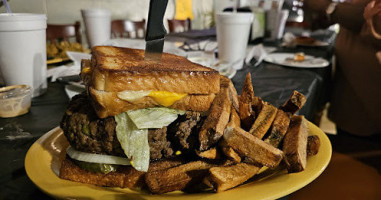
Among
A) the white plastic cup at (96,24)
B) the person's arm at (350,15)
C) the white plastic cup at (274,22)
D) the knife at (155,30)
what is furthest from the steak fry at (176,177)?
the white plastic cup at (274,22)

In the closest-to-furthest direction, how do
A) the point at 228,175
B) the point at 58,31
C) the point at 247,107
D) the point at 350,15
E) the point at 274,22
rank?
the point at 228,175 → the point at 247,107 → the point at 350,15 → the point at 58,31 → the point at 274,22

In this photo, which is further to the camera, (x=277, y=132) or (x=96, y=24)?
(x=96, y=24)

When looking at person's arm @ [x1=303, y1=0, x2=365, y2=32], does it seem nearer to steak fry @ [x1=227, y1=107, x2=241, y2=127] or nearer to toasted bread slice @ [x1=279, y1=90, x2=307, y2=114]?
toasted bread slice @ [x1=279, y1=90, x2=307, y2=114]

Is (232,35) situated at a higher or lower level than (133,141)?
higher

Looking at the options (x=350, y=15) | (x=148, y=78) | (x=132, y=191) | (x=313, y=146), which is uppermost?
(x=350, y=15)

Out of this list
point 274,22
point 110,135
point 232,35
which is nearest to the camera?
point 110,135

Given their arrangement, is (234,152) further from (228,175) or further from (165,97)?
(165,97)

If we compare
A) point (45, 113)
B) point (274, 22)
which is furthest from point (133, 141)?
point (274, 22)
